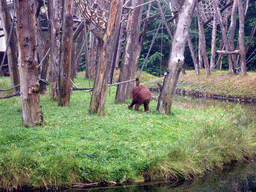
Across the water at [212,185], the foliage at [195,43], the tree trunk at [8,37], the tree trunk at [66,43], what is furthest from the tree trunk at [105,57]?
the foliage at [195,43]

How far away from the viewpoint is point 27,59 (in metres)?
6.85

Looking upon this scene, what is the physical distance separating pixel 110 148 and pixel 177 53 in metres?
5.02

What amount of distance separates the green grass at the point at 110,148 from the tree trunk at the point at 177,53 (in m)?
1.26

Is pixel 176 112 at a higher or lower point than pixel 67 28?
lower

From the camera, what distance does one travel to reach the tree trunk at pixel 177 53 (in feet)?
32.4

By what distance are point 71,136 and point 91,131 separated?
63 cm

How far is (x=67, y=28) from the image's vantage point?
983 centimetres

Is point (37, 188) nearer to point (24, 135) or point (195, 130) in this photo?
point (24, 135)

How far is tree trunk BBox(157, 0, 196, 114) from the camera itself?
→ 989 cm

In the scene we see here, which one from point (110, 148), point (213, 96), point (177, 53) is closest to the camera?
point (110, 148)

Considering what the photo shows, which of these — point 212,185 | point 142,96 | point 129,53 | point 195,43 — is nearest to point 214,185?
point 212,185

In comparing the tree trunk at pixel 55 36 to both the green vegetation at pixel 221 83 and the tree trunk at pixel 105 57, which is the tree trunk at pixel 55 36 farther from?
the green vegetation at pixel 221 83

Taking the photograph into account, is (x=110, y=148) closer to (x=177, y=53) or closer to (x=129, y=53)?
(x=177, y=53)

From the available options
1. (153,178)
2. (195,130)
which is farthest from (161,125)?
(153,178)
